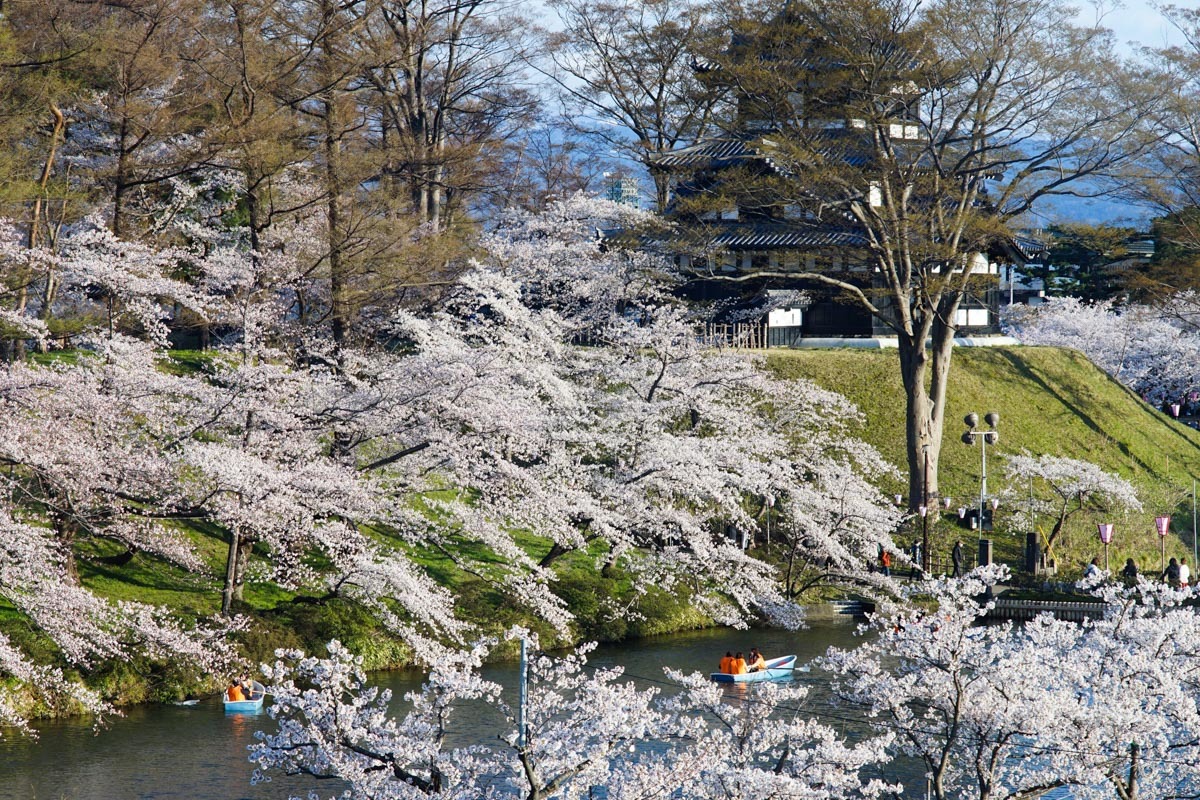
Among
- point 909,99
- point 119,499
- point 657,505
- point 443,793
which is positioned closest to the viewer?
point 443,793

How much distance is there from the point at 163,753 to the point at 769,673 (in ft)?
36.8

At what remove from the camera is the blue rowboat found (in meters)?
23.1

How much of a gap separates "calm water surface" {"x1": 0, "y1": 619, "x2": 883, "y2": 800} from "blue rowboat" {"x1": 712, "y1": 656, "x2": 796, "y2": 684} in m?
0.88

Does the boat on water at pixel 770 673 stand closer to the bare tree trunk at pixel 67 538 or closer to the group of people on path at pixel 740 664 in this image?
the group of people on path at pixel 740 664

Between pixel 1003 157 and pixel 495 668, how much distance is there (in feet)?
63.3

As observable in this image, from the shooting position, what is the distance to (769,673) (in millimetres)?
23562

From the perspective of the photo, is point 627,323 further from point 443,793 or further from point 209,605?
point 443,793

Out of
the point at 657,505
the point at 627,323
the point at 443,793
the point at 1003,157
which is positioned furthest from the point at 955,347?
the point at 443,793

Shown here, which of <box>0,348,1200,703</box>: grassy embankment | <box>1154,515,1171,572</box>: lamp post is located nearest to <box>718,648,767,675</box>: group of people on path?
<box>0,348,1200,703</box>: grassy embankment

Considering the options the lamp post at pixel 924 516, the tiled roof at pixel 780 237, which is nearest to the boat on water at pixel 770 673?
the lamp post at pixel 924 516

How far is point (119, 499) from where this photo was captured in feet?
67.7

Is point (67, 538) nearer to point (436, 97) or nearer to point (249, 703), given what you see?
point (249, 703)

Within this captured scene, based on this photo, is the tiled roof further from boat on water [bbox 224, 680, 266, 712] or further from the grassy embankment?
boat on water [bbox 224, 680, 266, 712]

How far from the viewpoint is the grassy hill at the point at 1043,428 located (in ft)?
117
